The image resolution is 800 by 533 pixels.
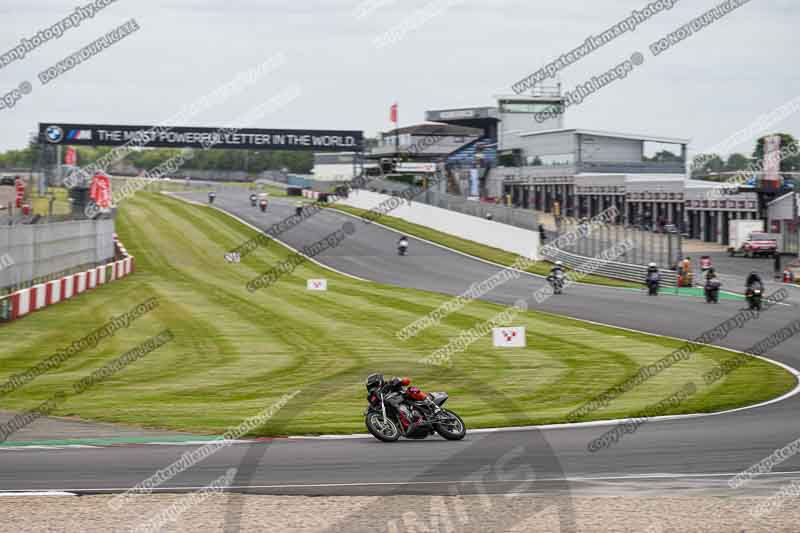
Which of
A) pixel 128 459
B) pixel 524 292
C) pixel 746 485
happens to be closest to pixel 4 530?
pixel 128 459

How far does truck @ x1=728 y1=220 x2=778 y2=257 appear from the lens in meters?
63.0

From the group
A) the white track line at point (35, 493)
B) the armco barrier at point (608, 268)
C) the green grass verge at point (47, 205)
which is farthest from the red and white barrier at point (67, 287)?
the armco barrier at point (608, 268)

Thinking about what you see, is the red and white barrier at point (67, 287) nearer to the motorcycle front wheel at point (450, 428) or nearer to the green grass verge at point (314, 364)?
the green grass verge at point (314, 364)

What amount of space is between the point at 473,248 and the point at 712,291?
26949 millimetres

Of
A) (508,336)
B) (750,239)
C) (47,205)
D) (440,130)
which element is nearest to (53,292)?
(508,336)

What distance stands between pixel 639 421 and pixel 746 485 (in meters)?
4.88

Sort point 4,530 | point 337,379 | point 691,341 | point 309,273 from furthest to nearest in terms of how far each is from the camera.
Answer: point 309,273 < point 691,341 < point 337,379 < point 4,530

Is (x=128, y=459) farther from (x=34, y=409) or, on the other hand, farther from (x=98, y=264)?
(x=98, y=264)

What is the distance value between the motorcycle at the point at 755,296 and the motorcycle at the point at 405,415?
24.1 meters

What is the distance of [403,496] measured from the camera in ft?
37.0

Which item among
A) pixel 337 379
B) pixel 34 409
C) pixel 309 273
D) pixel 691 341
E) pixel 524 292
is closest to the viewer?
pixel 34 409

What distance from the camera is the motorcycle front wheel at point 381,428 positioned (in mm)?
14953

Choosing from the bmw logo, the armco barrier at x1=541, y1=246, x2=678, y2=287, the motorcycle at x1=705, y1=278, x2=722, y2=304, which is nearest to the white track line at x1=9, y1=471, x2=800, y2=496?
the motorcycle at x1=705, y1=278, x2=722, y2=304

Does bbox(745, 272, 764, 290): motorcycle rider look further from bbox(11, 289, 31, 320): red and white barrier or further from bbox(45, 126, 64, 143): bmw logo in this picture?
bbox(45, 126, 64, 143): bmw logo
